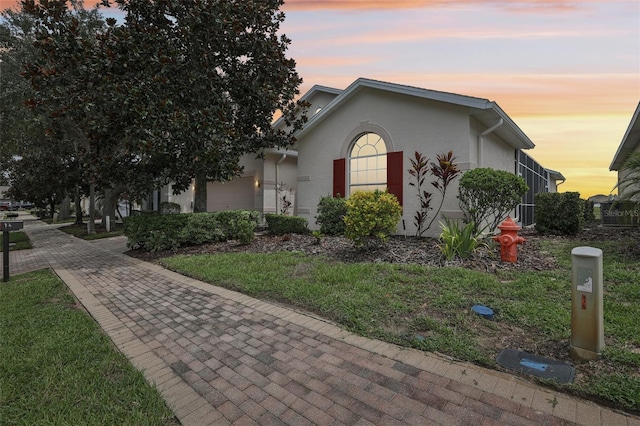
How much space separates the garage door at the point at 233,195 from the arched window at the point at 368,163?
689 centimetres

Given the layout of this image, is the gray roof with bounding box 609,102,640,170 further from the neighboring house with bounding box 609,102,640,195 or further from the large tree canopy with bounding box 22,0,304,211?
the large tree canopy with bounding box 22,0,304,211

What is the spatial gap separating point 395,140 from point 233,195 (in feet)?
34.1

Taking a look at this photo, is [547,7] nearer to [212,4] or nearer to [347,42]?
[347,42]

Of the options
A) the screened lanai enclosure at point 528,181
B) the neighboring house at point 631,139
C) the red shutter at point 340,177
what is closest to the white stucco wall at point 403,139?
the red shutter at point 340,177

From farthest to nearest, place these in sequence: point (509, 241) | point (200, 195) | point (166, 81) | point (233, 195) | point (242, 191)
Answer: point (233, 195) → point (242, 191) → point (200, 195) → point (166, 81) → point (509, 241)

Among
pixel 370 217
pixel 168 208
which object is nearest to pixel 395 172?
pixel 370 217

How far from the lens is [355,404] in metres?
2.41

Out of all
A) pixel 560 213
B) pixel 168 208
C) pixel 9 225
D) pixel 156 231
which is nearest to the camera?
pixel 9 225

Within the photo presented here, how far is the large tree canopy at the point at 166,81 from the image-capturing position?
8.34 meters

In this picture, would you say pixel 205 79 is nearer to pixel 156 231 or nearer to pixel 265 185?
pixel 156 231

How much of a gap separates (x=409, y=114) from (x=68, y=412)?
9.89 metres

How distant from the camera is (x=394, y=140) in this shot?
10.2m

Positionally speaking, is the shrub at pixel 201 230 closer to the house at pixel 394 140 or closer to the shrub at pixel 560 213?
the house at pixel 394 140

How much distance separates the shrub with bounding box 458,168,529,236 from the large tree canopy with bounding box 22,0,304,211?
665 cm
